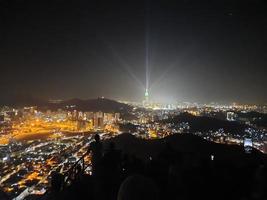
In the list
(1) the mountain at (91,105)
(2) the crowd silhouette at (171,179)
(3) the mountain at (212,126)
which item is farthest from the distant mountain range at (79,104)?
(2) the crowd silhouette at (171,179)

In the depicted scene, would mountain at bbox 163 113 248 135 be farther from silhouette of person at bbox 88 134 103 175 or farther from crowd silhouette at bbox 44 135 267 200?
silhouette of person at bbox 88 134 103 175

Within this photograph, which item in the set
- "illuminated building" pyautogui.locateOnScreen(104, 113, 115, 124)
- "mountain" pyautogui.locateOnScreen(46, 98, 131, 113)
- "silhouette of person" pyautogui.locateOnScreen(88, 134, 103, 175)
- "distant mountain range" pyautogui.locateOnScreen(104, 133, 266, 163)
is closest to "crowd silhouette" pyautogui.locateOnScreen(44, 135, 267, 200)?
"silhouette of person" pyautogui.locateOnScreen(88, 134, 103, 175)

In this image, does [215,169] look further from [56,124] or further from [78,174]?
[56,124]

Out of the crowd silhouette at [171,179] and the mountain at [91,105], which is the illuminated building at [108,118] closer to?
the mountain at [91,105]

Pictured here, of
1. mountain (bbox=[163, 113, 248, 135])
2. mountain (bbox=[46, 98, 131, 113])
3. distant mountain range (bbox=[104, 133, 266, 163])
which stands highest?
mountain (bbox=[46, 98, 131, 113])

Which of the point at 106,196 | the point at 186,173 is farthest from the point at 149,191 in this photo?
the point at 106,196

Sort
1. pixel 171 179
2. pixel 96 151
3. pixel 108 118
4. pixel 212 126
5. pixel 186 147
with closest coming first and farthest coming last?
pixel 171 179
pixel 96 151
pixel 186 147
pixel 212 126
pixel 108 118

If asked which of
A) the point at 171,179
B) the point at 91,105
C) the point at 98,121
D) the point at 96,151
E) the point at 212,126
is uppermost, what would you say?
the point at 91,105

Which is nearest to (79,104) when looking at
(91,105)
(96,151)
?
(91,105)

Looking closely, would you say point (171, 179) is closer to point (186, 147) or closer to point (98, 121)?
point (186, 147)
